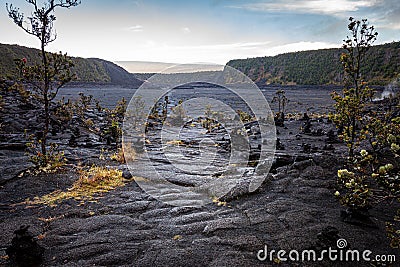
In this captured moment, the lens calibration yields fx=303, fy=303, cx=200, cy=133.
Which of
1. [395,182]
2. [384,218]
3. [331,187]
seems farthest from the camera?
[331,187]

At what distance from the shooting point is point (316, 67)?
71188mm

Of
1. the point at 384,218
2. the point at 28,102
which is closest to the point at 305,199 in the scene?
the point at 384,218

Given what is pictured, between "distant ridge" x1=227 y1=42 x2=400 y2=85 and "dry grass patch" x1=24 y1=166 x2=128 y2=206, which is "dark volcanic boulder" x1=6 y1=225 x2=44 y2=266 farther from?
"distant ridge" x1=227 y1=42 x2=400 y2=85

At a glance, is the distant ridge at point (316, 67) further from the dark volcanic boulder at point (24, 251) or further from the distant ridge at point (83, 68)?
the dark volcanic boulder at point (24, 251)

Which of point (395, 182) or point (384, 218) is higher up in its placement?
point (395, 182)

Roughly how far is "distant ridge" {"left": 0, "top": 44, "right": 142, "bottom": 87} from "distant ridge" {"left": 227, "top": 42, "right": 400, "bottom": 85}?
34688 mm

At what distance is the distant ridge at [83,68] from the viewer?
6258cm

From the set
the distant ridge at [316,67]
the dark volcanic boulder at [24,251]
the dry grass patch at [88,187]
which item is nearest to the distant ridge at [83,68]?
the distant ridge at [316,67]

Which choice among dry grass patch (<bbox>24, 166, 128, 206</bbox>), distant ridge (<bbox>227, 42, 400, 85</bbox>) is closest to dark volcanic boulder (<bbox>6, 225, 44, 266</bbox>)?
dry grass patch (<bbox>24, 166, 128, 206</bbox>)

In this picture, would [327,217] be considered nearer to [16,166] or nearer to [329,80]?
[16,166]

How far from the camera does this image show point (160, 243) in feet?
17.4

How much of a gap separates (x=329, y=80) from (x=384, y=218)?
6299 centimetres

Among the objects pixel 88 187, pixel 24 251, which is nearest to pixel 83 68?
pixel 88 187

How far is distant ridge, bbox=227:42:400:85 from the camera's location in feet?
182
